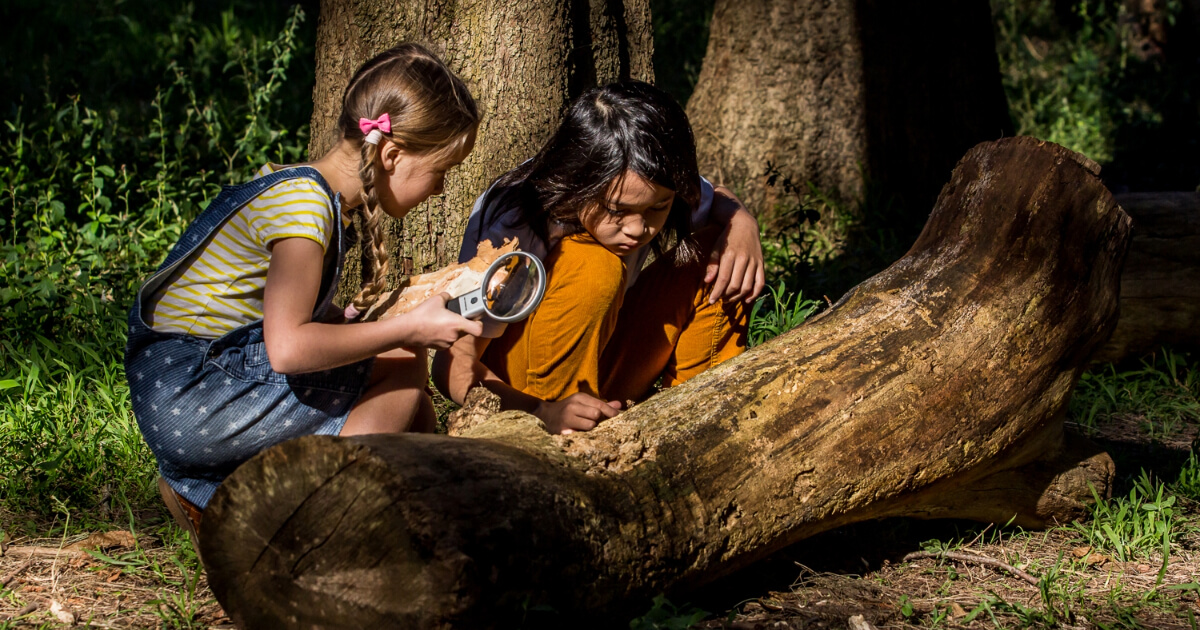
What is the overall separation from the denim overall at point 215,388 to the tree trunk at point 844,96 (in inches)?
127

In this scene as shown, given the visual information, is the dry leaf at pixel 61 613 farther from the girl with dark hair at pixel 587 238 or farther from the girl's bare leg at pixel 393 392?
the girl with dark hair at pixel 587 238

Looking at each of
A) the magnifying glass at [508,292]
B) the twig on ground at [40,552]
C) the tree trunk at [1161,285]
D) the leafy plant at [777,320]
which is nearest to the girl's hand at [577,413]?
the magnifying glass at [508,292]

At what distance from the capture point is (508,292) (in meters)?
2.29

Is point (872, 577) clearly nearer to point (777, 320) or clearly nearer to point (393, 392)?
point (393, 392)

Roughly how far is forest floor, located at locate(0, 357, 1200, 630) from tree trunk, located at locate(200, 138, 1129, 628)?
0.11 m

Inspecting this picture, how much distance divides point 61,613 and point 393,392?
0.85 metres

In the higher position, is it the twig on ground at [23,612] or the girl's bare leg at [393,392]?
the girl's bare leg at [393,392]

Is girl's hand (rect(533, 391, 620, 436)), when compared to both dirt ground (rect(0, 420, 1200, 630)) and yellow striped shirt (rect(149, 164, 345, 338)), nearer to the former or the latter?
dirt ground (rect(0, 420, 1200, 630))

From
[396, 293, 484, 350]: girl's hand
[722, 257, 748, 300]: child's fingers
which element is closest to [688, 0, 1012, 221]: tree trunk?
[722, 257, 748, 300]: child's fingers

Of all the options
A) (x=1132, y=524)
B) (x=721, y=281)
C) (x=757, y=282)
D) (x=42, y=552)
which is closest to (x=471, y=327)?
(x=721, y=281)

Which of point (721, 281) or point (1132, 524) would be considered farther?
point (721, 281)

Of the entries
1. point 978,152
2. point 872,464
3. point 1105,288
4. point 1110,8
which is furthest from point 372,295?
point 1110,8

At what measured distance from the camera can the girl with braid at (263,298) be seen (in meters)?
2.17

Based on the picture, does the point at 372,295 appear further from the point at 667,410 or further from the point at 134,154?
the point at 134,154
